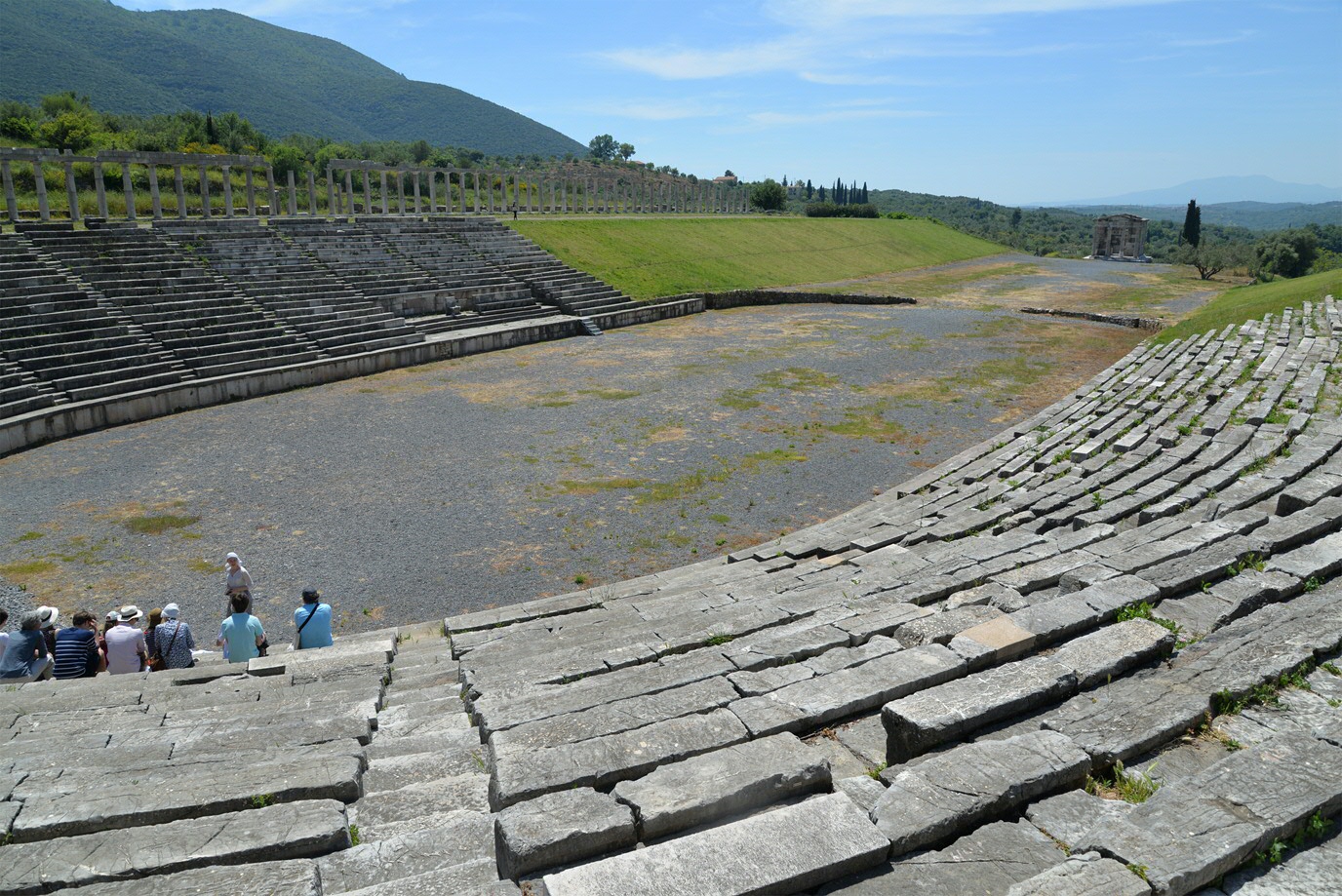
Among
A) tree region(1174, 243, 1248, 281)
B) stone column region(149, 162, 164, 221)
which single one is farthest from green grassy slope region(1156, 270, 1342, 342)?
stone column region(149, 162, 164, 221)

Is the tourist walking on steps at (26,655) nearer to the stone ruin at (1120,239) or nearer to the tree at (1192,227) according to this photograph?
the stone ruin at (1120,239)

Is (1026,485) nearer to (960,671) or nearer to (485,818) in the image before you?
(960,671)

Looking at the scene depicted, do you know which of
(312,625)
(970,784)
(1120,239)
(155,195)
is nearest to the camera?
(970,784)

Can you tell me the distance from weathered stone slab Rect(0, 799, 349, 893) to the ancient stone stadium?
0.02m

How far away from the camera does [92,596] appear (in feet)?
38.0

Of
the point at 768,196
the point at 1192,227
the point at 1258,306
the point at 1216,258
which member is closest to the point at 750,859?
the point at 1258,306

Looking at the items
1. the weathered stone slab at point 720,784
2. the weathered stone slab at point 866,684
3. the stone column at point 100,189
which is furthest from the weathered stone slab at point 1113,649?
the stone column at point 100,189

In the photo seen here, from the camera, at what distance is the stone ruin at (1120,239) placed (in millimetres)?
77062

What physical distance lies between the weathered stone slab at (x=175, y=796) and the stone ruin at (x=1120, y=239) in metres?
85.8

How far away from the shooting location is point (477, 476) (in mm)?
16547

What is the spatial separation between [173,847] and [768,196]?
84.0 m

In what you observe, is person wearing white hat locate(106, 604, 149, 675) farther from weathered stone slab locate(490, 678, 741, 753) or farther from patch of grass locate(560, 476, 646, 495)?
patch of grass locate(560, 476, 646, 495)

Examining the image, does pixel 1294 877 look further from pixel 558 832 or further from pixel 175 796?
pixel 175 796

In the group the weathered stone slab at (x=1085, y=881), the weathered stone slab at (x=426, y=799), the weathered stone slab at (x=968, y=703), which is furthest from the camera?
the weathered stone slab at (x=968, y=703)
